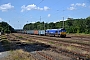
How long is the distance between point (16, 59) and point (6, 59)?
3.19ft

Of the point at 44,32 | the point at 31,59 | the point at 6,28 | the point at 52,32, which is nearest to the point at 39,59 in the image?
the point at 31,59

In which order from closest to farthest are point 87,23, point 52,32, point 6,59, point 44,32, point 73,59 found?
point 73,59, point 6,59, point 52,32, point 44,32, point 87,23

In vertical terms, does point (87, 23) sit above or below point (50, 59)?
above

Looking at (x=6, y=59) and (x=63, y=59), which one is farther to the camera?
(x=6, y=59)

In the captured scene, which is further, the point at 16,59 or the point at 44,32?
the point at 44,32

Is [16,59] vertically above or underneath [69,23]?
underneath

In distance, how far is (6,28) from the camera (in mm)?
145625

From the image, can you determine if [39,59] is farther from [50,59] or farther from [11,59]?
[11,59]

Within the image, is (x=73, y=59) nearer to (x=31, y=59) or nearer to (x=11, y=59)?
(x=31, y=59)

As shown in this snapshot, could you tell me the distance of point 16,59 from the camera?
13.5 meters

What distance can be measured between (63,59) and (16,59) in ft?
11.0

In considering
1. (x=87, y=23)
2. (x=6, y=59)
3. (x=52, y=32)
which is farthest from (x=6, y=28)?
(x=6, y=59)

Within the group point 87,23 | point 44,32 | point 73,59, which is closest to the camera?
Result: point 73,59

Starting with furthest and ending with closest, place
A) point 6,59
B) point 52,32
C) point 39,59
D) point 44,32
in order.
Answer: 1. point 44,32
2. point 52,32
3. point 6,59
4. point 39,59
